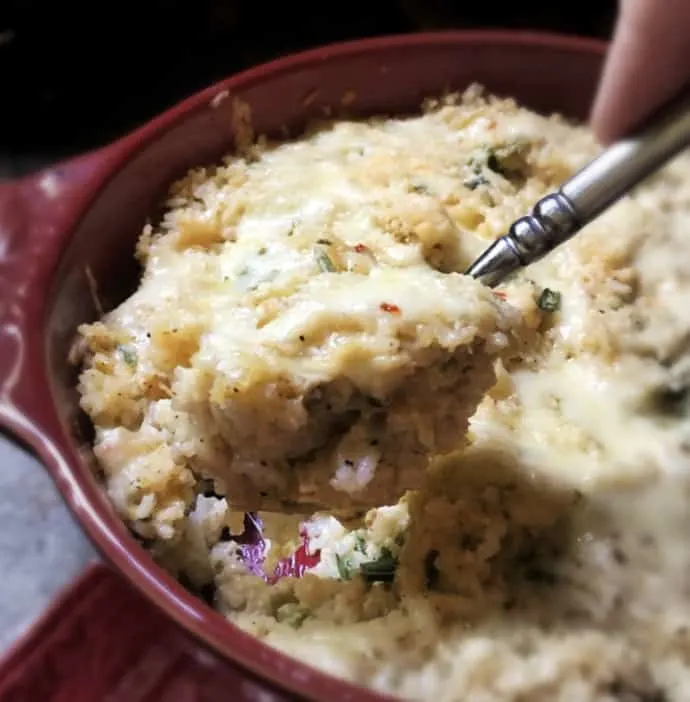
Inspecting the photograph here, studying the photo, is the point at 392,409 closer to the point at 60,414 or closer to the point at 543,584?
the point at 543,584

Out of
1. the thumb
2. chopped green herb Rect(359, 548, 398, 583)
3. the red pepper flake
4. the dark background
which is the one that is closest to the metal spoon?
the thumb

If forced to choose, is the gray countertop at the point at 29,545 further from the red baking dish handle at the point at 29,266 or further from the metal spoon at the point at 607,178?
the metal spoon at the point at 607,178

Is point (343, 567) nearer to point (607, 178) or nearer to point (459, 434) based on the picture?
point (459, 434)

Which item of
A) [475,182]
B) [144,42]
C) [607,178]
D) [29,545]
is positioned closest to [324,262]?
[607,178]

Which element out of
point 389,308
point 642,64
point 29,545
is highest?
point 642,64

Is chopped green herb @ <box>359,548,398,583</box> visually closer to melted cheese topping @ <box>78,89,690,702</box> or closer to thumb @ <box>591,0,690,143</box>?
melted cheese topping @ <box>78,89,690,702</box>

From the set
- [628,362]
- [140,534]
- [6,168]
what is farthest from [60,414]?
[6,168]
